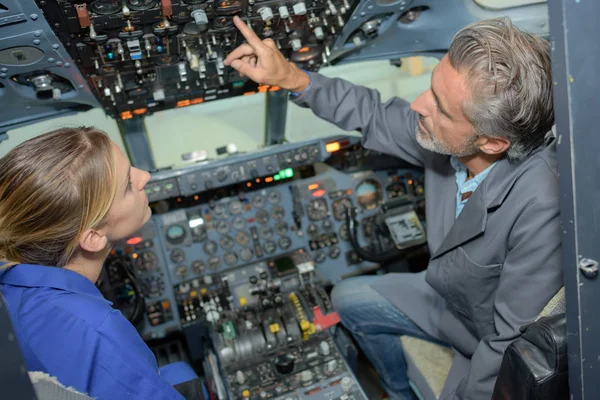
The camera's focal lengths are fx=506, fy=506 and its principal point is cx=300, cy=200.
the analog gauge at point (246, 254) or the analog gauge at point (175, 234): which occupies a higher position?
the analog gauge at point (175, 234)

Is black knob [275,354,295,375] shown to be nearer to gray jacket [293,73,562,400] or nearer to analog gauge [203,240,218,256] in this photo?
gray jacket [293,73,562,400]

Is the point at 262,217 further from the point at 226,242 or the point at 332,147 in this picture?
the point at 332,147

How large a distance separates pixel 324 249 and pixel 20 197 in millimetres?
2458

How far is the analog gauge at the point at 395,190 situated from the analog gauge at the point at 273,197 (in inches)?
31.4

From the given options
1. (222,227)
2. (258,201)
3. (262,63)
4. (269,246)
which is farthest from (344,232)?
(262,63)

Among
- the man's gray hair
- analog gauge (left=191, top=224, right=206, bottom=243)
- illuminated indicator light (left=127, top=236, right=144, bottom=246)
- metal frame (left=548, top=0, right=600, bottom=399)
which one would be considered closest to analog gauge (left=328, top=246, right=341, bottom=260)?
analog gauge (left=191, top=224, right=206, bottom=243)

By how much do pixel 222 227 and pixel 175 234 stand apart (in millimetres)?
309

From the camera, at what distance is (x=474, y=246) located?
1.88 m

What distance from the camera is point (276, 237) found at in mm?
3518

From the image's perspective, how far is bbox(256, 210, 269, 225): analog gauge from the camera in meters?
3.46

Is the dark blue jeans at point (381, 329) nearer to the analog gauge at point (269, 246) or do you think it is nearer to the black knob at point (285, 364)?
the black knob at point (285, 364)

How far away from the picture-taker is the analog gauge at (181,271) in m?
3.33

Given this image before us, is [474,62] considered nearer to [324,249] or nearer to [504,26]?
[504,26]

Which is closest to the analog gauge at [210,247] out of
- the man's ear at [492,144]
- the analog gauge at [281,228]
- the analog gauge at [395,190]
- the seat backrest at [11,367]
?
the analog gauge at [281,228]
